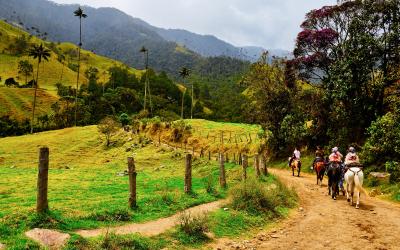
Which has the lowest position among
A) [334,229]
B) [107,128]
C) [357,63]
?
[334,229]

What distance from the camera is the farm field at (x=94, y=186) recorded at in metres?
14.0

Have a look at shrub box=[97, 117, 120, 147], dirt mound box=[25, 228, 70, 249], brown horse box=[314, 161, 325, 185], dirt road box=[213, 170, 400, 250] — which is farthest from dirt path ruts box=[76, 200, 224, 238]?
shrub box=[97, 117, 120, 147]

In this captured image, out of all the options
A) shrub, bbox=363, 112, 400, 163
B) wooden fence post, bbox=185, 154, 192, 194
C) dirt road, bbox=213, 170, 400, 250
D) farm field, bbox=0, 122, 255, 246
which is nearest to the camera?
farm field, bbox=0, 122, 255, 246

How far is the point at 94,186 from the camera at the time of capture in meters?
26.2

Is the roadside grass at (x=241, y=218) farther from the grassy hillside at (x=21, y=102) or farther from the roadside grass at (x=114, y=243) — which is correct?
the grassy hillside at (x=21, y=102)

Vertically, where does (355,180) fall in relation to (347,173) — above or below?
below

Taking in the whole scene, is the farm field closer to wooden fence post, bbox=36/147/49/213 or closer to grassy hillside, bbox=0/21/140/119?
wooden fence post, bbox=36/147/49/213

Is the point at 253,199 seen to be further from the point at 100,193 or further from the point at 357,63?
the point at 357,63

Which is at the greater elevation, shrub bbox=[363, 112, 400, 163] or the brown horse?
shrub bbox=[363, 112, 400, 163]

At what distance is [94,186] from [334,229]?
15357 mm

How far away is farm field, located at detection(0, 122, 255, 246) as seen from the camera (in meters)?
14.0

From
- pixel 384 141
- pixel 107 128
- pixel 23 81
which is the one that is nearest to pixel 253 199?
pixel 384 141

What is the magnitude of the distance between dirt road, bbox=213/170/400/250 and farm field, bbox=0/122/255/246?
3981 mm

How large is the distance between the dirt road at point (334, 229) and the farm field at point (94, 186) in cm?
398
